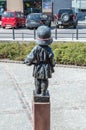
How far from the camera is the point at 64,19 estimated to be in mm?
34625

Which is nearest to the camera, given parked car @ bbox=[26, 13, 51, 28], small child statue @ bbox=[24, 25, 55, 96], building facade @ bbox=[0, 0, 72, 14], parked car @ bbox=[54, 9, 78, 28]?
small child statue @ bbox=[24, 25, 55, 96]

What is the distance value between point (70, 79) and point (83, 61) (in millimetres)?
2497

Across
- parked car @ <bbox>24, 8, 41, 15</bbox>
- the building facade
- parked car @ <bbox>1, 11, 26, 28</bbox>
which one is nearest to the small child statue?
parked car @ <bbox>1, 11, 26, 28</bbox>

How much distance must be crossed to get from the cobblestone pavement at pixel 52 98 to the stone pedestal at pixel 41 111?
72.8 inches

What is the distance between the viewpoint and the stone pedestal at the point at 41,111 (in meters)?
7.05

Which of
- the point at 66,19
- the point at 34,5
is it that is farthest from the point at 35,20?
the point at 34,5

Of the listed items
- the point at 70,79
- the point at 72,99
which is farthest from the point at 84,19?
the point at 72,99

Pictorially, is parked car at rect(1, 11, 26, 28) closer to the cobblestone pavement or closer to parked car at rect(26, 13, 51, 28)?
parked car at rect(26, 13, 51, 28)

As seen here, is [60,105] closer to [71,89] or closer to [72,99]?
[72,99]

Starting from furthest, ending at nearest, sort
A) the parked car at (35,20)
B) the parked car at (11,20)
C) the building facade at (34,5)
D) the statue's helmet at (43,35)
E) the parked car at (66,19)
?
1. the building facade at (34,5)
2. the parked car at (11,20)
3. the parked car at (66,19)
4. the parked car at (35,20)
5. the statue's helmet at (43,35)

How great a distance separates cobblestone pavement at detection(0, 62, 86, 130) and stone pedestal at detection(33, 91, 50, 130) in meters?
1.85

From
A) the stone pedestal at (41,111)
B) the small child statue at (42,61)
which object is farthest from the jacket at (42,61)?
the stone pedestal at (41,111)

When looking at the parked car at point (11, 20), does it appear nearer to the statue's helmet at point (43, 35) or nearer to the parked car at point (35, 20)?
the parked car at point (35, 20)

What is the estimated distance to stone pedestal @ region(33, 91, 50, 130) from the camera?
7.05 m
